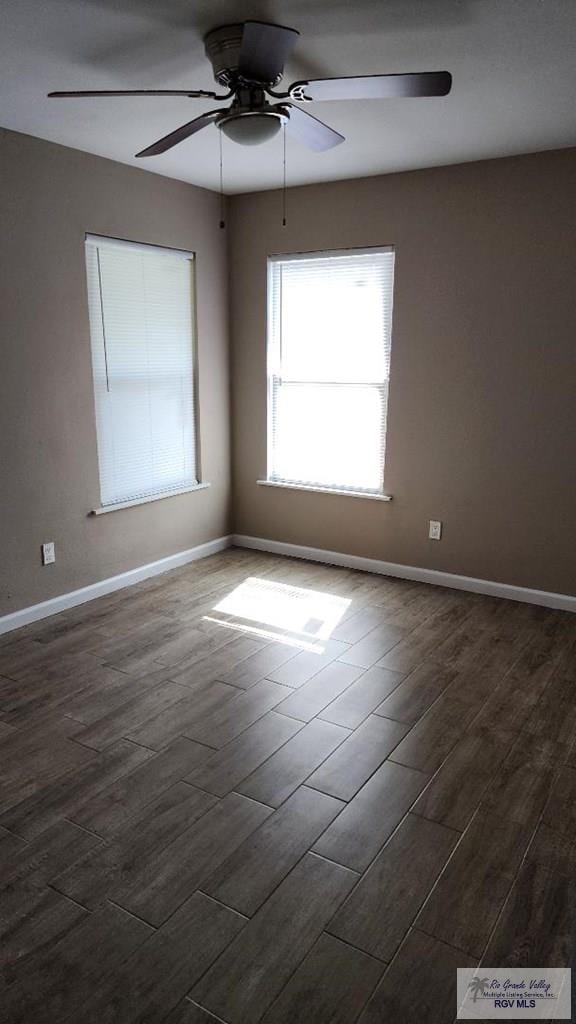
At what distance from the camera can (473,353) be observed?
3889mm

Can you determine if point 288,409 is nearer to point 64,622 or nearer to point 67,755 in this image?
point 64,622

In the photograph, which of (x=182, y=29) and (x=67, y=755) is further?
(x=67, y=755)

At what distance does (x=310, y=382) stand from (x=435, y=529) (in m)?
1.32

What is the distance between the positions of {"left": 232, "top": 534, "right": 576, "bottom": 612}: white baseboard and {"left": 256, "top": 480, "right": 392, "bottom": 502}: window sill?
43cm

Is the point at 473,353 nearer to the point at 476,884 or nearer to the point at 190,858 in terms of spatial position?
the point at 476,884

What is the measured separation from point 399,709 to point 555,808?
2.44 ft

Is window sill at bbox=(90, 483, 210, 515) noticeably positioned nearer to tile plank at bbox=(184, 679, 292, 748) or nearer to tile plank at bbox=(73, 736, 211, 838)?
tile plank at bbox=(184, 679, 292, 748)

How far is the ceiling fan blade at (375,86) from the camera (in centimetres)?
198

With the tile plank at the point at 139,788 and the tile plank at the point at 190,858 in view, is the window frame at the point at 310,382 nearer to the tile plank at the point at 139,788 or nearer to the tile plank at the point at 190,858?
the tile plank at the point at 139,788

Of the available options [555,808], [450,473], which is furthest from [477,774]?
[450,473]

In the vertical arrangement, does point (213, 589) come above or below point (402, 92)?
below

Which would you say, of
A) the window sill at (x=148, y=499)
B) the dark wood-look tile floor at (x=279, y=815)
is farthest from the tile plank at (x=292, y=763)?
the window sill at (x=148, y=499)

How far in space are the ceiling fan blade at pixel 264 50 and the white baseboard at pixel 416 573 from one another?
2969 millimetres

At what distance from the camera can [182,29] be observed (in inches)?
85.7
